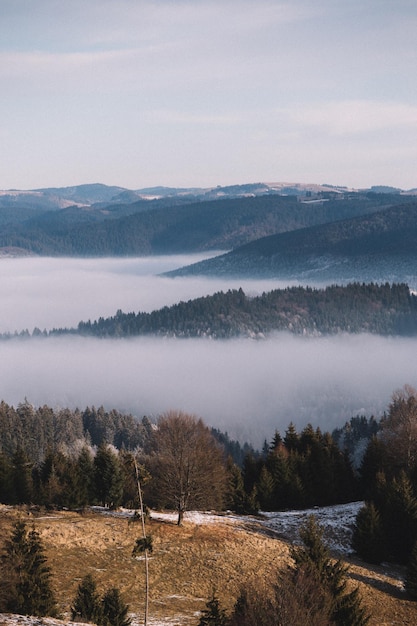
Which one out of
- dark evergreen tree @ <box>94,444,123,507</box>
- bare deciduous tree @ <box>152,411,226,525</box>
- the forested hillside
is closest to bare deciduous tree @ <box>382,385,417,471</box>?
the forested hillside

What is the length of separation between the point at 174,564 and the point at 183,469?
1326 centimetres

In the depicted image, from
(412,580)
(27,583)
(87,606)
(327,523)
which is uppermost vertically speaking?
(27,583)

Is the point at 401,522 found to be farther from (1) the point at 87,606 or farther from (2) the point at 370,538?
(1) the point at 87,606

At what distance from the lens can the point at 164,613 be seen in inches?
1965

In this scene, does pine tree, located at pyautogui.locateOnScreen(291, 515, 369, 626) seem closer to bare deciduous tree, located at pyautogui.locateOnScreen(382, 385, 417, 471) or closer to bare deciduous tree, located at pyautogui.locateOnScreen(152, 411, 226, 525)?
bare deciduous tree, located at pyautogui.locateOnScreen(152, 411, 226, 525)

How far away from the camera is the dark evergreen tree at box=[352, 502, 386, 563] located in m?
70.2

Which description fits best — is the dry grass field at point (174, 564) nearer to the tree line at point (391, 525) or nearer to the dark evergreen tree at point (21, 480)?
the tree line at point (391, 525)

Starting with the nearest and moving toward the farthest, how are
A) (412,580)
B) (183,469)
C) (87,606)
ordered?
1. (87,606)
2. (412,580)
3. (183,469)

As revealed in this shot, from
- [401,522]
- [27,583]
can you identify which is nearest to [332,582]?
[27,583]

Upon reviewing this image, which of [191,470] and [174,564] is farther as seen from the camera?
[191,470]

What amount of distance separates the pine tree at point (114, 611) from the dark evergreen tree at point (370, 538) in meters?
32.7

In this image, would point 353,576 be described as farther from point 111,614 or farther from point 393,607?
point 111,614

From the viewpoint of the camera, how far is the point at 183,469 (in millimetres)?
71438

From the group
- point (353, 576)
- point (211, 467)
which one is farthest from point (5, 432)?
point (353, 576)
